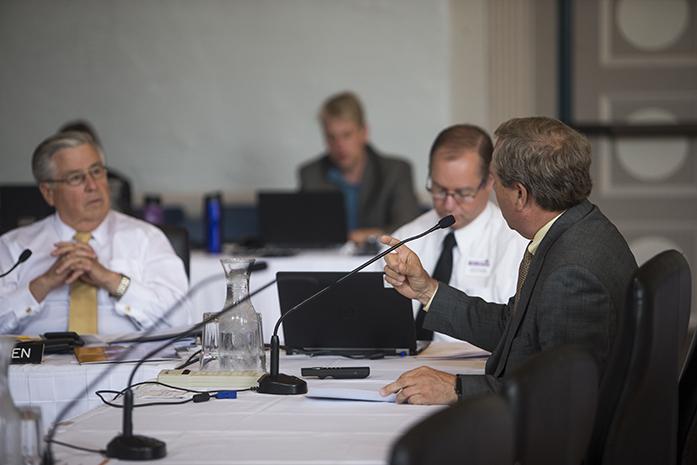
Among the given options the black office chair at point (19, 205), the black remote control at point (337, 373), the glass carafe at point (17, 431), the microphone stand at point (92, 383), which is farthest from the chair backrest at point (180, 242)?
the glass carafe at point (17, 431)

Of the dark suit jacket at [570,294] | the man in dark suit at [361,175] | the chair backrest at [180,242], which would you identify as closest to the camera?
the dark suit jacket at [570,294]

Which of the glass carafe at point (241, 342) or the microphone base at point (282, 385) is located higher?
the glass carafe at point (241, 342)

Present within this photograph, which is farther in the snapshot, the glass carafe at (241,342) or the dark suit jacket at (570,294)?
the glass carafe at (241,342)

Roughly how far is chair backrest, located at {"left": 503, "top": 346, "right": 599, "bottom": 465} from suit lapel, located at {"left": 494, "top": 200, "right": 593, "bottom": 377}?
0.58 m

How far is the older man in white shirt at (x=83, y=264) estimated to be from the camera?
327 cm

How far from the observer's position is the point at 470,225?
11.2ft

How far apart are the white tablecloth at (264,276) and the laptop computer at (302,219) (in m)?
0.18

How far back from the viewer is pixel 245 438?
187cm

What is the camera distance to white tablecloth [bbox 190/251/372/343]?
4.31 metres

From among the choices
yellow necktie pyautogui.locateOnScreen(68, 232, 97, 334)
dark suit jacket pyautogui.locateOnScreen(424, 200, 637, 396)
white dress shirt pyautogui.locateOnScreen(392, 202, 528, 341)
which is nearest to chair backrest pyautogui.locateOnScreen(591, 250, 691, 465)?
dark suit jacket pyautogui.locateOnScreen(424, 200, 637, 396)

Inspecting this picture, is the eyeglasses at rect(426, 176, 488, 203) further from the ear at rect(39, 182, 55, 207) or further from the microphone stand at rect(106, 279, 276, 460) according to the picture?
the microphone stand at rect(106, 279, 276, 460)

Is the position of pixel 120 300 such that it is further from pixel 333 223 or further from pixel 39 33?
pixel 39 33

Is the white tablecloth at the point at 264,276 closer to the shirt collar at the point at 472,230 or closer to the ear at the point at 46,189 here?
the ear at the point at 46,189

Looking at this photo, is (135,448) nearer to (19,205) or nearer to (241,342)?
(241,342)
